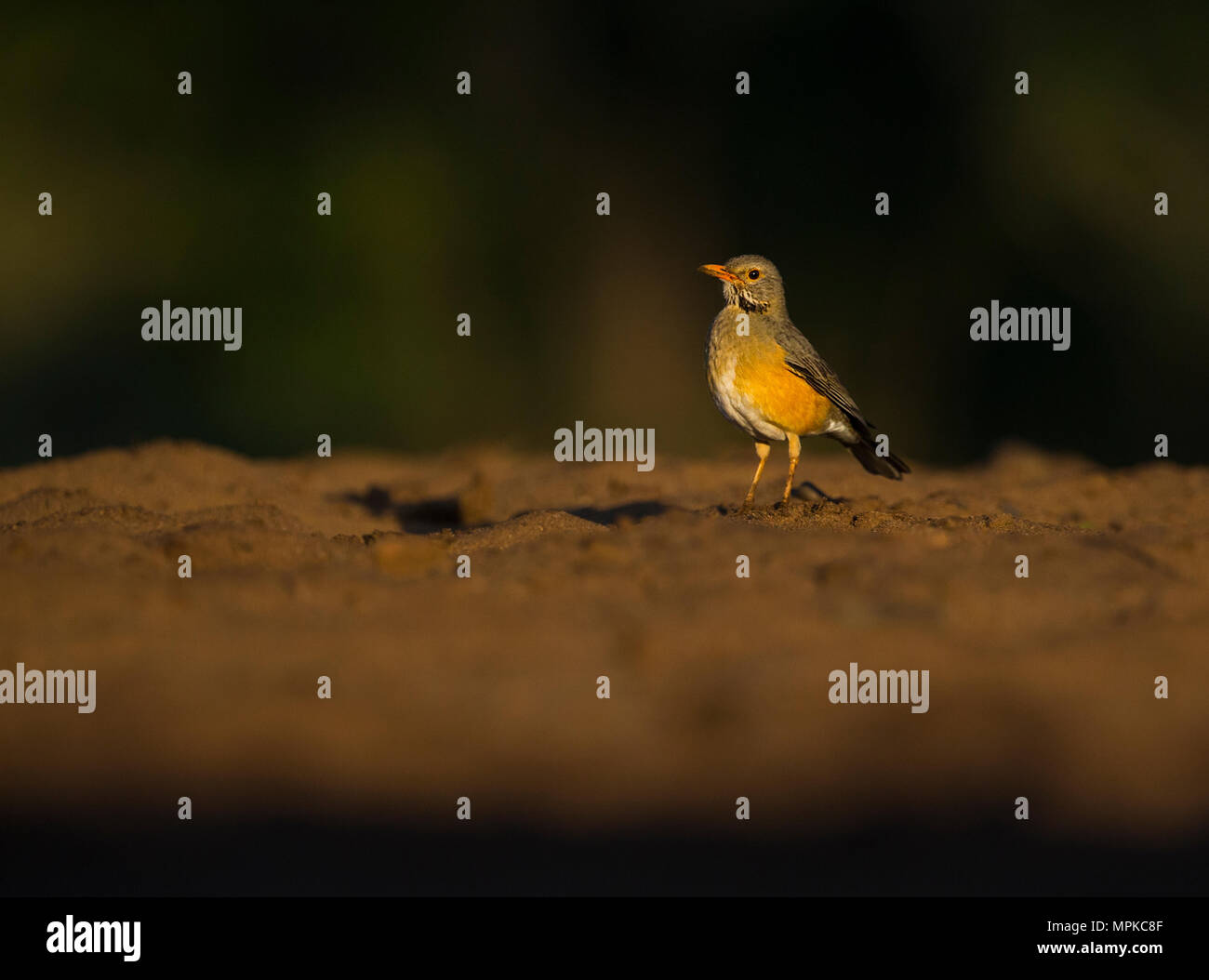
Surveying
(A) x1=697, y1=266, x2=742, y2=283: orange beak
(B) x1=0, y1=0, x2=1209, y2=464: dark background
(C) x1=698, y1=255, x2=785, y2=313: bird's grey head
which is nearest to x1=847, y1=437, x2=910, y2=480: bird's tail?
(C) x1=698, y1=255, x2=785, y2=313: bird's grey head

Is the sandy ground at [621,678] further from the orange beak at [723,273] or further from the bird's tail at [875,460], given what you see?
the orange beak at [723,273]

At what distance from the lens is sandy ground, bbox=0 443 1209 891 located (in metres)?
3.60

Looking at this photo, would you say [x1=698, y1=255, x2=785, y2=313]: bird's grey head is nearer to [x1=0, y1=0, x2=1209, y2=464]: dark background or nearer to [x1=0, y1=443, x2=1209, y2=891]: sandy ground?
[x1=0, y1=443, x2=1209, y2=891]: sandy ground

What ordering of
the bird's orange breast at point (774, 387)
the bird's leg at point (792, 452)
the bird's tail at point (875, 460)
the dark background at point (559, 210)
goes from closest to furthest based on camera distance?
the bird's orange breast at point (774, 387)
the bird's leg at point (792, 452)
the bird's tail at point (875, 460)
the dark background at point (559, 210)

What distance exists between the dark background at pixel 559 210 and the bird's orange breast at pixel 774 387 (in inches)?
379

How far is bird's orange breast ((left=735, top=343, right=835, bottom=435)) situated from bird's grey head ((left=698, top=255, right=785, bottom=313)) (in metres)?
0.38

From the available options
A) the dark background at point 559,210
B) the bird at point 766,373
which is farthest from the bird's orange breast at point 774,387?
the dark background at point 559,210

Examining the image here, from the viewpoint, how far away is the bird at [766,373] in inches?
282

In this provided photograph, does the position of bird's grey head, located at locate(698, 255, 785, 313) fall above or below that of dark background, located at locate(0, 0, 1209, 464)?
below

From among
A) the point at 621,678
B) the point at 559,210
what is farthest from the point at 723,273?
the point at 559,210

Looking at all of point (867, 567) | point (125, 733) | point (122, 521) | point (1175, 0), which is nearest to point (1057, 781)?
point (867, 567)

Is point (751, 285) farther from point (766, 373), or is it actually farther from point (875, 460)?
point (875, 460)

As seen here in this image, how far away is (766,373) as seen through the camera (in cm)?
715

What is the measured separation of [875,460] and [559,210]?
37.2 feet
